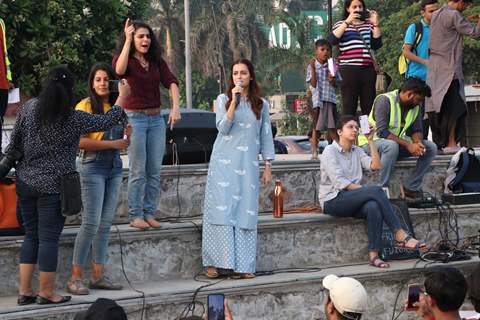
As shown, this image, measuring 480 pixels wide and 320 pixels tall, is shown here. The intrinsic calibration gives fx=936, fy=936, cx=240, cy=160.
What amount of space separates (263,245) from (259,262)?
6.0 inches

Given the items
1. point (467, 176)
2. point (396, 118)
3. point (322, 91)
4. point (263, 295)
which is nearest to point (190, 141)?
point (322, 91)

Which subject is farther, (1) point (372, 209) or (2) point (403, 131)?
(2) point (403, 131)

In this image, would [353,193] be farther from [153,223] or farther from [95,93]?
[95,93]

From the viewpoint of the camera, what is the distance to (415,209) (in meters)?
9.12

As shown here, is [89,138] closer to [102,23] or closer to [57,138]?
[57,138]

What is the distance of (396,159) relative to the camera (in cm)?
953

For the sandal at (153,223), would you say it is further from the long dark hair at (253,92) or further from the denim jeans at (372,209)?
the denim jeans at (372,209)

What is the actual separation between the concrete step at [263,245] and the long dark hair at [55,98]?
3.70 ft

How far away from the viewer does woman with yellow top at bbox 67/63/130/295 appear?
22.5 feet

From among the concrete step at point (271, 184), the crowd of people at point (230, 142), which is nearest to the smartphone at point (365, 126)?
the crowd of people at point (230, 142)

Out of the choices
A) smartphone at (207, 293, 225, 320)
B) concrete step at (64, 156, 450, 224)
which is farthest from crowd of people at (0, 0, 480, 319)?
smartphone at (207, 293, 225, 320)

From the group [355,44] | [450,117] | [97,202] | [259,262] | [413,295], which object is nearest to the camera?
[413,295]

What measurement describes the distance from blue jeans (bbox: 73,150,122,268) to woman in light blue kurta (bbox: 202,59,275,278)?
0.98 metres

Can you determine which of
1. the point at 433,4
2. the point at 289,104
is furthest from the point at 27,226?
the point at 289,104
